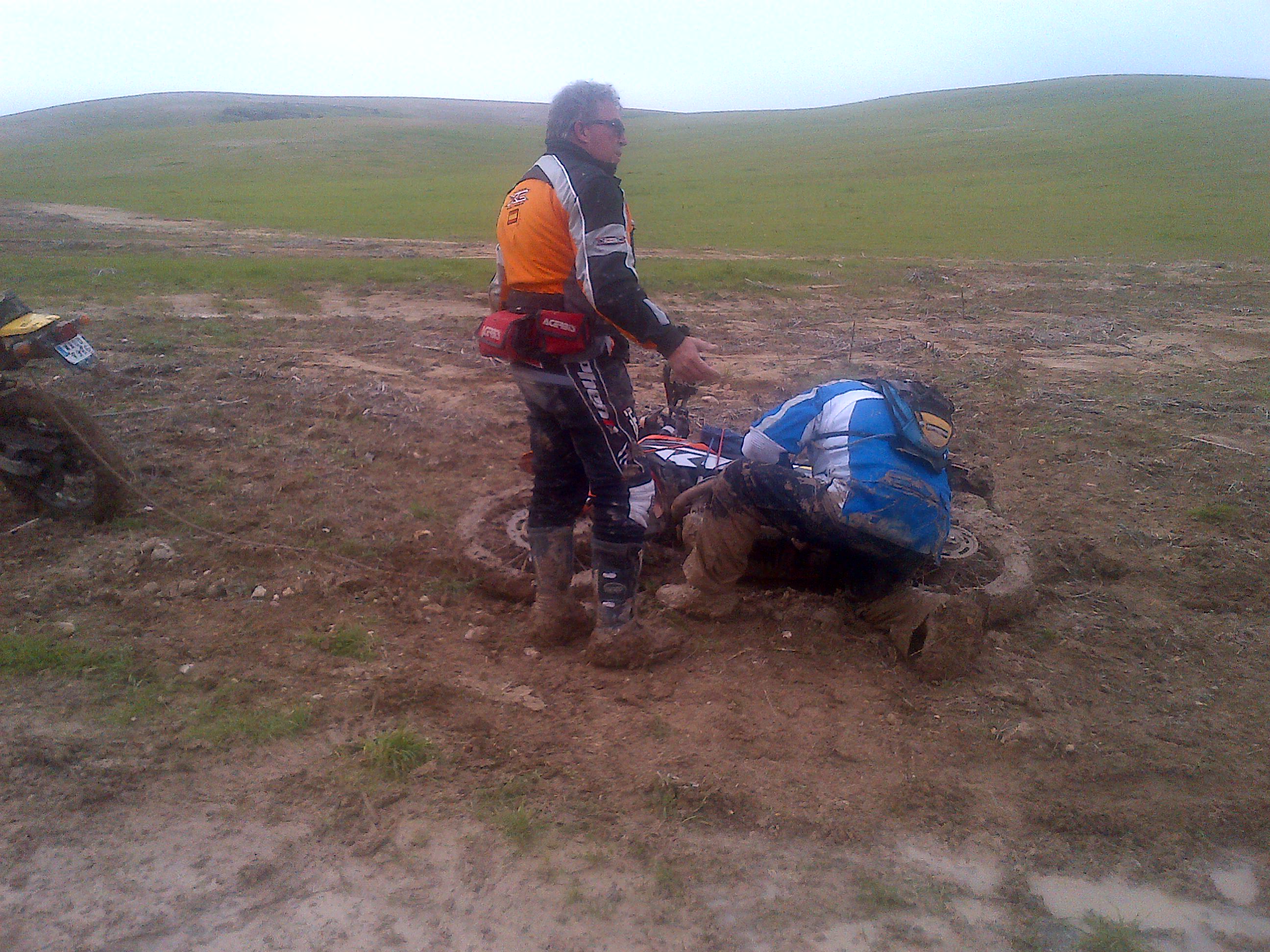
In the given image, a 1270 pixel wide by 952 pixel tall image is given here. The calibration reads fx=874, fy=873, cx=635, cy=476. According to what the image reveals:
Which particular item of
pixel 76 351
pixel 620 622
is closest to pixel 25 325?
pixel 76 351

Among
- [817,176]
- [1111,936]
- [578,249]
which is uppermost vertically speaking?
[817,176]

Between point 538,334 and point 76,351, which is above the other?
point 538,334

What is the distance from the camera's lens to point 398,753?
2.83 meters

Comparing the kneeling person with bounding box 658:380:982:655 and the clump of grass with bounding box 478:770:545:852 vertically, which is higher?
the kneeling person with bounding box 658:380:982:655

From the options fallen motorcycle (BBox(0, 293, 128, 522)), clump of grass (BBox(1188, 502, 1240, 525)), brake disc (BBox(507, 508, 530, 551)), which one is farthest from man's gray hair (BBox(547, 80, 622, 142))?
clump of grass (BBox(1188, 502, 1240, 525))

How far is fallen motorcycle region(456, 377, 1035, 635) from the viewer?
158 inches

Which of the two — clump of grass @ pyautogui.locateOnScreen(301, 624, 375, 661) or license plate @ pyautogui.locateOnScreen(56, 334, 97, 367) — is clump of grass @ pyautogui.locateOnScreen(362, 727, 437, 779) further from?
license plate @ pyautogui.locateOnScreen(56, 334, 97, 367)

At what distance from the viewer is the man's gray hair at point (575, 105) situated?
10.3ft

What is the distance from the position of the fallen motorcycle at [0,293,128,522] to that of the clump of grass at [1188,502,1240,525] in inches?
229

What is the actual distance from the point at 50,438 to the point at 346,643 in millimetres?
2157

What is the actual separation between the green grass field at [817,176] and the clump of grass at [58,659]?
16085 mm

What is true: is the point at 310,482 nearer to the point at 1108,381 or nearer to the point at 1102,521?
the point at 1102,521

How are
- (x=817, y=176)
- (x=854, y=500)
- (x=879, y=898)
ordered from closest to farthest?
1. (x=879, y=898)
2. (x=854, y=500)
3. (x=817, y=176)

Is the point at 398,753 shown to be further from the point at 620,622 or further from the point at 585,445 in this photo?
the point at 585,445
